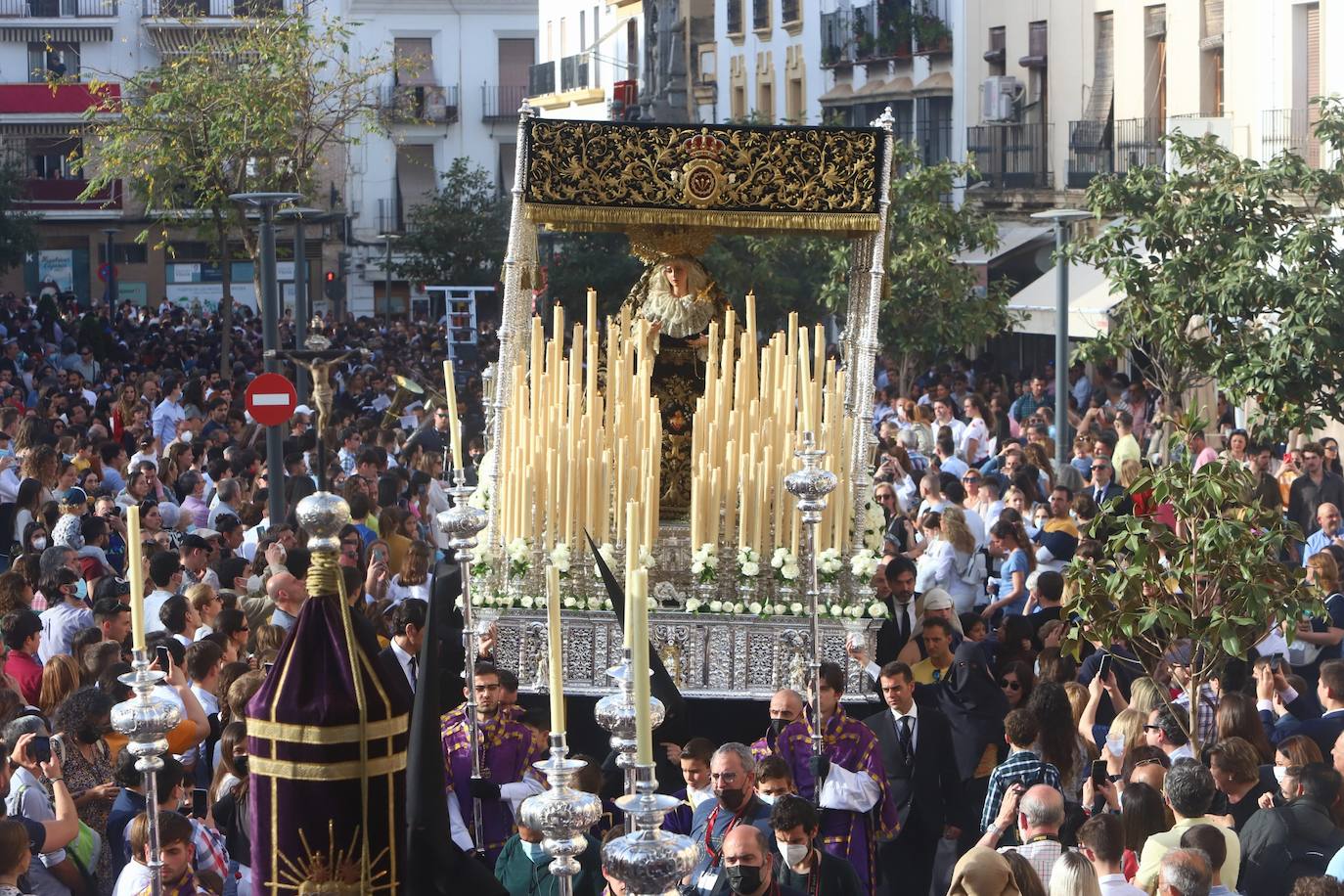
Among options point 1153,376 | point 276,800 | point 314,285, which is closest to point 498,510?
point 276,800

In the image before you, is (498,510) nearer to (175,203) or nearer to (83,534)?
(83,534)

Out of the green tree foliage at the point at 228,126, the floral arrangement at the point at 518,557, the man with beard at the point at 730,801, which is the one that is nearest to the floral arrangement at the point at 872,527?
the floral arrangement at the point at 518,557

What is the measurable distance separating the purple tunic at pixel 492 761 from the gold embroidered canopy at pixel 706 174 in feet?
10.3

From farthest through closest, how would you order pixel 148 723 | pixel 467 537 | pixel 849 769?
1. pixel 849 769
2. pixel 467 537
3. pixel 148 723

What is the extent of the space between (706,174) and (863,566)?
1.99 metres

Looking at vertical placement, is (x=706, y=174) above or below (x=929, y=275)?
above

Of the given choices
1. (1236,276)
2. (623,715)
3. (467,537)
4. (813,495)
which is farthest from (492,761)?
(1236,276)

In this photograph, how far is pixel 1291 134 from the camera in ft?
71.1

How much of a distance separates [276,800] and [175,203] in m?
21.7

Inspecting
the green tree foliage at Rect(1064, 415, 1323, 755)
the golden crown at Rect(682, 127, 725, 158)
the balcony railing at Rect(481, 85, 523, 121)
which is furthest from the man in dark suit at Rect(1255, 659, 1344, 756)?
the balcony railing at Rect(481, 85, 523, 121)

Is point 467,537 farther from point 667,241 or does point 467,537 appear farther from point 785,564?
point 667,241

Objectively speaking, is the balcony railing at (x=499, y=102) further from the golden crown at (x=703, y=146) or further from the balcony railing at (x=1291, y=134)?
A: the golden crown at (x=703, y=146)

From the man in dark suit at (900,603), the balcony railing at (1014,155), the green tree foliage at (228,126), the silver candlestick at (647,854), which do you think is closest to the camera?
the silver candlestick at (647,854)

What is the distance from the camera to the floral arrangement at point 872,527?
10391mm
